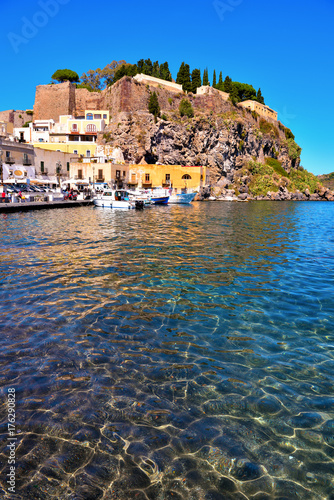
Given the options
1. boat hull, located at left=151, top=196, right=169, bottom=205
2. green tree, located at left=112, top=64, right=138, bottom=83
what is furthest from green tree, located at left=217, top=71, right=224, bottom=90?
boat hull, located at left=151, top=196, right=169, bottom=205

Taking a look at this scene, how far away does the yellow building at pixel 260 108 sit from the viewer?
271 ft

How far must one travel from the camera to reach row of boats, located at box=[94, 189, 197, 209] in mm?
35797

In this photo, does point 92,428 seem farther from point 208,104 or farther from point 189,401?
point 208,104

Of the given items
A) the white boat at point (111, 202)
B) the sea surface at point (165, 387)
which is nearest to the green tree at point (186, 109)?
the white boat at point (111, 202)

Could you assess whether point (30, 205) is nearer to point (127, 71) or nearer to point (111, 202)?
point (111, 202)

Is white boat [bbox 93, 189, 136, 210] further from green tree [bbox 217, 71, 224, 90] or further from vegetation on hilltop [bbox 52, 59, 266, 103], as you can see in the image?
green tree [bbox 217, 71, 224, 90]

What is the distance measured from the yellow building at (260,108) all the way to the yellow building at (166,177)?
33556mm

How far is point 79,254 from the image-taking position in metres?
11.7

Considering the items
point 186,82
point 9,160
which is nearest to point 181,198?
point 9,160

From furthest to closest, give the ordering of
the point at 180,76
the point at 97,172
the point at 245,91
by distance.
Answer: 1. the point at 245,91
2. the point at 180,76
3. the point at 97,172

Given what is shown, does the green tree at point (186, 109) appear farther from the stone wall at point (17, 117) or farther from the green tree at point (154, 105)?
the stone wall at point (17, 117)

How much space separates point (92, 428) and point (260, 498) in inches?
69.2

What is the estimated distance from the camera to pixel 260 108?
85.4 m

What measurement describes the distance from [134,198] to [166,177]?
16293 mm
